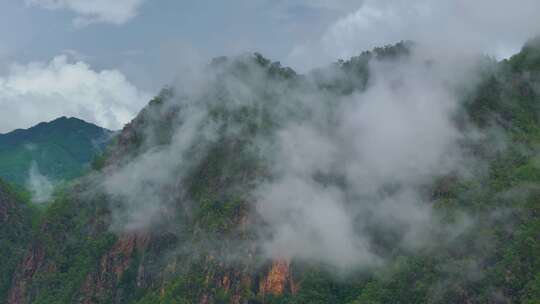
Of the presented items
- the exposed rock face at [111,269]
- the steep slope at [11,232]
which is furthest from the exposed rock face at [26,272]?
A: the exposed rock face at [111,269]

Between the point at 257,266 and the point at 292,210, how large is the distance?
37.8 feet

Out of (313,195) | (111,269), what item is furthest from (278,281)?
(111,269)

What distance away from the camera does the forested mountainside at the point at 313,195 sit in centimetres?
9175

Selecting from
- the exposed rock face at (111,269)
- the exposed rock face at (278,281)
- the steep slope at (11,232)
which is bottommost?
the exposed rock face at (278,281)

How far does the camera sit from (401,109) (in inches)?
5020

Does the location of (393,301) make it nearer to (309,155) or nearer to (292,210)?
(292,210)

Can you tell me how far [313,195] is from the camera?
376ft

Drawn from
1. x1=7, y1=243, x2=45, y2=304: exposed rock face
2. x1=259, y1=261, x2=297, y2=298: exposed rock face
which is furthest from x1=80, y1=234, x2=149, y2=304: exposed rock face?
x1=259, y1=261, x2=297, y2=298: exposed rock face

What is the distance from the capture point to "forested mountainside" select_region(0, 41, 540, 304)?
9175cm

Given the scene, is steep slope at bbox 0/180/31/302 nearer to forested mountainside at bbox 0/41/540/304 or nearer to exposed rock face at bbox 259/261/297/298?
forested mountainside at bbox 0/41/540/304

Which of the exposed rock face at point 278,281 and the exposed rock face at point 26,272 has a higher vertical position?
the exposed rock face at point 26,272

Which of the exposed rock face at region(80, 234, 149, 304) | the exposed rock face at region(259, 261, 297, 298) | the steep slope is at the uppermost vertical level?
the steep slope

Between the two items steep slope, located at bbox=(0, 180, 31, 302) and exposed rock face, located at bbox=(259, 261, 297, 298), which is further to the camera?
steep slope, located at bbox=(0, 180, 31, 302)

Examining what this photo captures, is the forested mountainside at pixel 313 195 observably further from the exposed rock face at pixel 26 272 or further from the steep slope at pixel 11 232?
the steep slope at pixel 11 232
